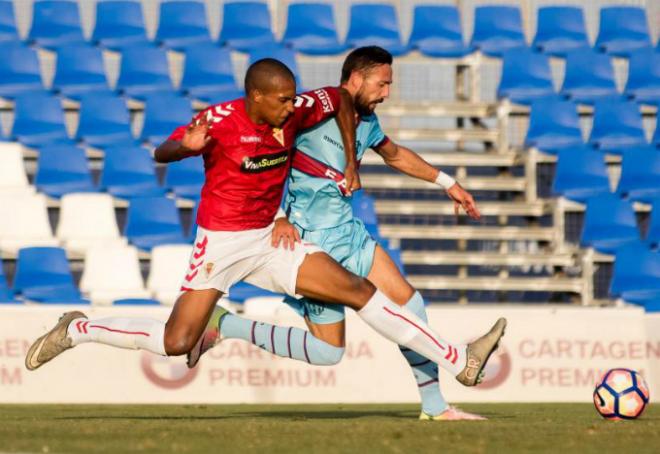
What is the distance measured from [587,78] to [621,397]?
10250mm

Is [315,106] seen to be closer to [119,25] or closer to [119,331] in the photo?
[119,331]

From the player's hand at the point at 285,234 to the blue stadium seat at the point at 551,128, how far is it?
32.4ft

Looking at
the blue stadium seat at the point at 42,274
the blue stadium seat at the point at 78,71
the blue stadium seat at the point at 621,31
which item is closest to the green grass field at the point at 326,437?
the blue stadium seat at the point at 42,274

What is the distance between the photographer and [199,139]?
6.24m

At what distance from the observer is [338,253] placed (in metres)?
7.20

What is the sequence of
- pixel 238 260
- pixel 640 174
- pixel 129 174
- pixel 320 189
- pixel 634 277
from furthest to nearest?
pixel 640 174 → pixel 129 174 → pixel 634 277 → pixel 320 189 → pixel 238 260

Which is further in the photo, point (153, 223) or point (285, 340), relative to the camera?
point (153, 223)

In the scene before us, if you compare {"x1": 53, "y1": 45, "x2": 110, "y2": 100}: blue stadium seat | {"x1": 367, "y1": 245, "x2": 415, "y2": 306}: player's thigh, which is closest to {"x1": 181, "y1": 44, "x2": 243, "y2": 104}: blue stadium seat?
{"x1": 53, "y1": 45, "x2": 110, "y2": 100}: blue stadium seat

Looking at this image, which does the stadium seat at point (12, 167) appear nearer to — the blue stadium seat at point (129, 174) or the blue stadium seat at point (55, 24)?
the blue stadium seat at point (129, 174)

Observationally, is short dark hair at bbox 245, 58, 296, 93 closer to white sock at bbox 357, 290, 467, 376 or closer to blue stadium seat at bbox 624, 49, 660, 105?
white sock at bbox 357, 290, 467, 376

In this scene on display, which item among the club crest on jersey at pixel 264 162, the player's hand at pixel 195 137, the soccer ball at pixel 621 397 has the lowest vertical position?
the soccer ball at pixel 621 397

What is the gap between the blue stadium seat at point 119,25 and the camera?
1717 cm

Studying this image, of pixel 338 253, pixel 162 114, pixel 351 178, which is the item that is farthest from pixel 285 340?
pixel 162 114

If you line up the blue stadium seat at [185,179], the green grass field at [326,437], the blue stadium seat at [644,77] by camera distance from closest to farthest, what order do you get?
the green grass field at [326,437] < the blue stadium seat at [185,179] < the blue stadium seat at [644,77]
